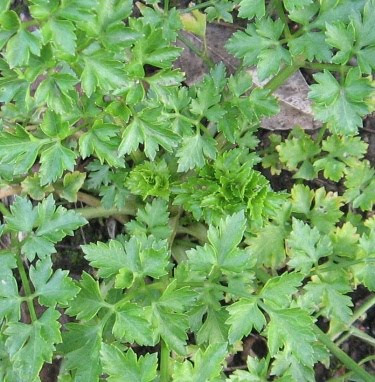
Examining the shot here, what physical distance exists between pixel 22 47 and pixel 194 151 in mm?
840

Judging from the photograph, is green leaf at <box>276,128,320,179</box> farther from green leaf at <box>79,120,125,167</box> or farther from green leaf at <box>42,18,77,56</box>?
green leaf at <box>42,18,77,56</box>

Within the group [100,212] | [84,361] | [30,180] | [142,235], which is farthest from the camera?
[100,212]

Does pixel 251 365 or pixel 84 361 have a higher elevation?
pixel 84 361

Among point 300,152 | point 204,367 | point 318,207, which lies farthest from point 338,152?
point 204,367

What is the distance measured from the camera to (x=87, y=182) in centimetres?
281

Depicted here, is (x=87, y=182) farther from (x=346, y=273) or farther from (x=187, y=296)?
(x=346, y=273)

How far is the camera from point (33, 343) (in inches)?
79.0

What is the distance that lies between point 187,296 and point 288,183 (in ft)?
4.52

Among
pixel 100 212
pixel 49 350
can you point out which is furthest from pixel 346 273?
pixel 49 350

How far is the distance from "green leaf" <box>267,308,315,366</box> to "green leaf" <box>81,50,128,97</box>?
94 cm

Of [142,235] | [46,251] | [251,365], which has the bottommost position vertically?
[251,365]

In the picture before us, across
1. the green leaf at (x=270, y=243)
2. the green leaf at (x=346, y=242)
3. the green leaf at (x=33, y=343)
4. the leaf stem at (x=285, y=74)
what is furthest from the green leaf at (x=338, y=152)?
the green leaf at (x=33, y=343)

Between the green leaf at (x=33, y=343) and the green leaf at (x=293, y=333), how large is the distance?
72cm

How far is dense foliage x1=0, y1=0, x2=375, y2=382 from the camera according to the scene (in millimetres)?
1926
